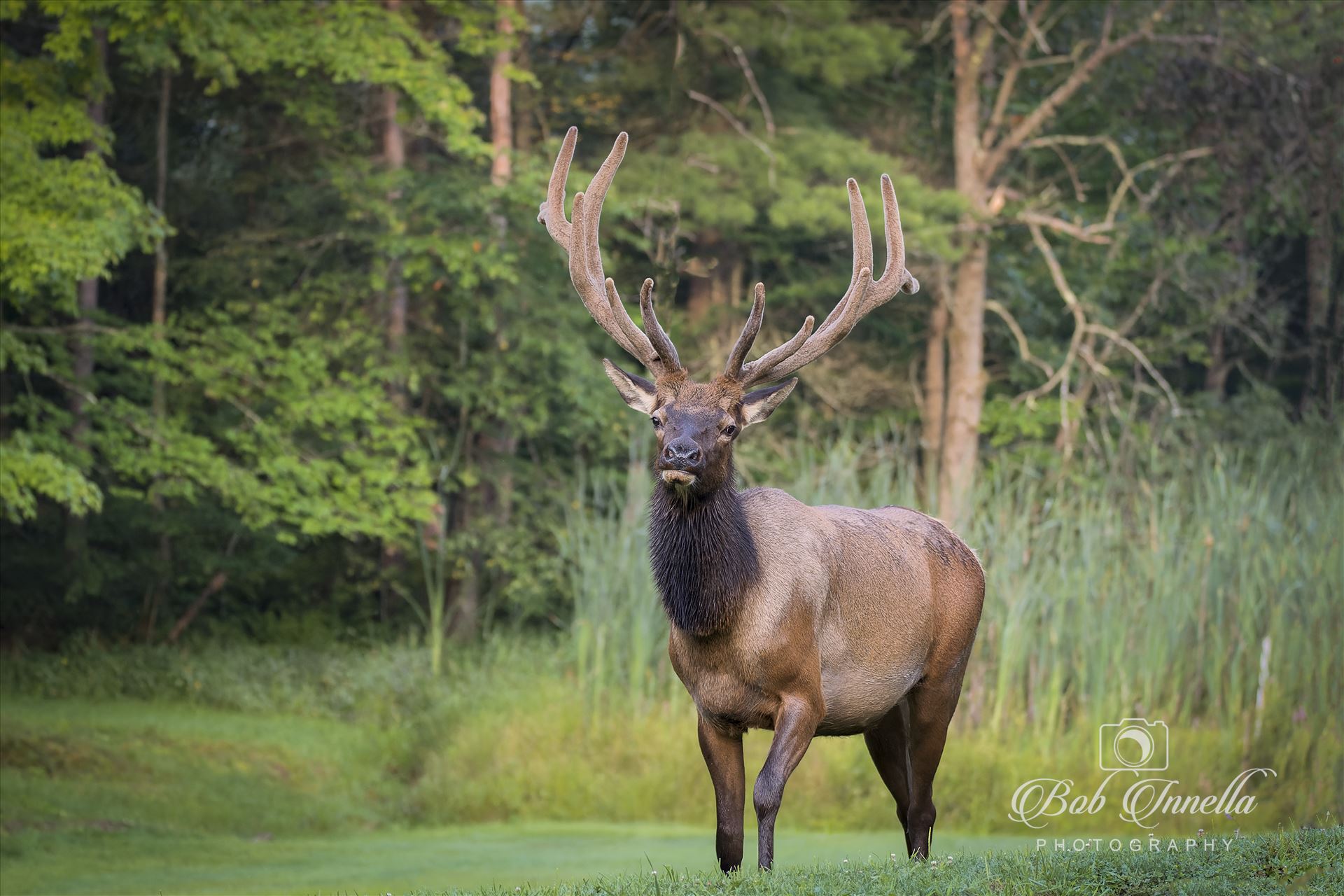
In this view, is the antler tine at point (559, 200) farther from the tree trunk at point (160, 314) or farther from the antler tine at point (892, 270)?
the tree trunk at point (160, 314)

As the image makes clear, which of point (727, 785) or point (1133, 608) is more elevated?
point (727, 785)

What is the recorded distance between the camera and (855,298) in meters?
5.75

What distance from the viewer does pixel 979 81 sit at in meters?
17.6

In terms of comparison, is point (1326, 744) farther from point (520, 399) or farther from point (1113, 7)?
point (1113, 7)

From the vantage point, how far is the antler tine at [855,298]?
5.53 meters

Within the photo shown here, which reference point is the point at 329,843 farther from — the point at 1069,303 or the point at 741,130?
the point at 1069,303

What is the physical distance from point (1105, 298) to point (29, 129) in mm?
13103

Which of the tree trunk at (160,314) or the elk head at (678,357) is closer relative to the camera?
the elk head at (678,357)

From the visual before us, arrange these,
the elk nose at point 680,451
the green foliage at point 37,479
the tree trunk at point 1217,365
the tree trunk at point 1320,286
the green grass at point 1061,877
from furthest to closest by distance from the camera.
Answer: the tree trunk at point 1217,365 → the tree trunk at point 1320,286 → the green foliage at point 37,479 → the elk nose at point 680,451 → the green grass at point 1061,877

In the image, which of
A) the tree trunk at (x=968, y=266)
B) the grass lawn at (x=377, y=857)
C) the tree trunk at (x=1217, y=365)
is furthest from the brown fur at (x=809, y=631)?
the tree trunk at (x=1217, y=365)

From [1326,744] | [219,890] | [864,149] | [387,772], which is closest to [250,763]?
[387,772]

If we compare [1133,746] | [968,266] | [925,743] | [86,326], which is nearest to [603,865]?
[925,743]

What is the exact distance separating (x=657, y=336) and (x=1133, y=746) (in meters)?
6.19

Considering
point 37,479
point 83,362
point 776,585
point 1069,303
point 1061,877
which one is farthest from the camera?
point 1069,303
